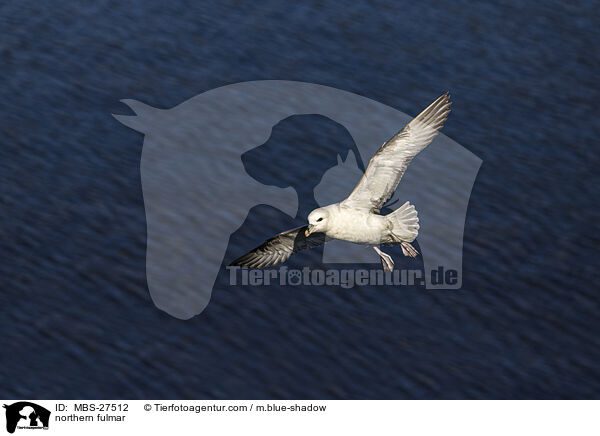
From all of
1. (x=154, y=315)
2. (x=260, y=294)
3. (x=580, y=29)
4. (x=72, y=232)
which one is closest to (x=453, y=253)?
(x=260, y=294)

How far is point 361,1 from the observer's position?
140ft

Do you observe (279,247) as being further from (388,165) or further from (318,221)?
(388,165)

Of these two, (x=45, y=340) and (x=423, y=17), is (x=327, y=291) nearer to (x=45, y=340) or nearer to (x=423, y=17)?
(x=45, y=340)

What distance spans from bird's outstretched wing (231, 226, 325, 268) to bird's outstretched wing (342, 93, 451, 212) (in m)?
1.18

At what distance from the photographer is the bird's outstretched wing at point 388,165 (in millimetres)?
21734

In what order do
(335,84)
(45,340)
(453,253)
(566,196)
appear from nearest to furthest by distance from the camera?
(45,340)
(453,253)
(566,196)
(335,84)

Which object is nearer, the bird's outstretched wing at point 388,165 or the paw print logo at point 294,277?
the bird's outstretched wing at point 388,165

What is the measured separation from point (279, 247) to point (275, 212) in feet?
34.4

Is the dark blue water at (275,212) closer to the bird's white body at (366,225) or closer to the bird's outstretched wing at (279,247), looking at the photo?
the bird's outstretched wing at (279,247)

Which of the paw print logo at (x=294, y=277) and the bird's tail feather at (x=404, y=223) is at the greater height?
the paw print logo at (x=294, y=277)

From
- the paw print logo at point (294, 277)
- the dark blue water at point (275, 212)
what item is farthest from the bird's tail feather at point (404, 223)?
the paw print logo at point (294, 277)

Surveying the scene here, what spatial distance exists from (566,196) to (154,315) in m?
14.0

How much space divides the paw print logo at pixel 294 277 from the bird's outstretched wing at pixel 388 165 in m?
9.48
